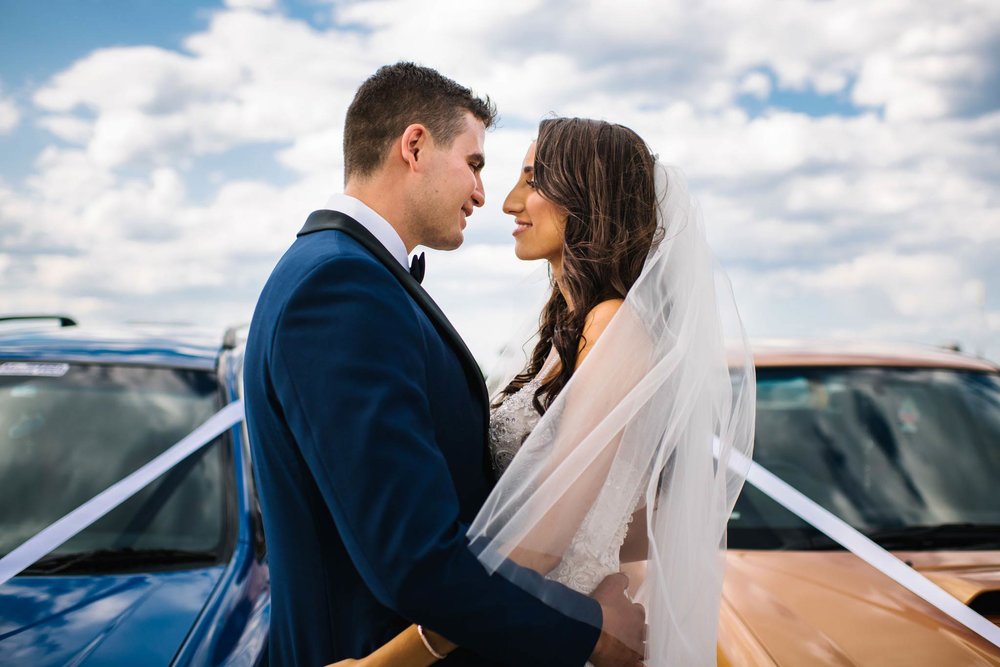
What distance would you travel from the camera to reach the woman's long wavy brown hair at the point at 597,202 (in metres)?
2.21

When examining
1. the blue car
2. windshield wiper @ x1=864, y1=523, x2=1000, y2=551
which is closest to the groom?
the blue car

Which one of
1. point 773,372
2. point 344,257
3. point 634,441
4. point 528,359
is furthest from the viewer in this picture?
point 773,372

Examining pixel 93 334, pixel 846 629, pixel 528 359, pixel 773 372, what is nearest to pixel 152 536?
pixel 93 334

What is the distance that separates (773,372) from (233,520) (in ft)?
7.19

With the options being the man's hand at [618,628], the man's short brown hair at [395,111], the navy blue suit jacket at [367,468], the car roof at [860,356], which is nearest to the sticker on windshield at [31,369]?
the man's short brown hair at [395,111]

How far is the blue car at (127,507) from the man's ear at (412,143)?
4.53 feet

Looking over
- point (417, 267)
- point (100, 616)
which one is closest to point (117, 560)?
point (100, 616)

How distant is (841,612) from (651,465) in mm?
868

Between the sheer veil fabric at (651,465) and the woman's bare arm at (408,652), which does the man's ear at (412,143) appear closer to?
the sheer veil fabric at (651,465)

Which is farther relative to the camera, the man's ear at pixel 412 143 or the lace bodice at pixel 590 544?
the man's ear at pixel 412 143

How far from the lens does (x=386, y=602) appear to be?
1441 millimetres

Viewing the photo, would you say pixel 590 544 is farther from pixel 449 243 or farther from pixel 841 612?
A: pixel 841 612

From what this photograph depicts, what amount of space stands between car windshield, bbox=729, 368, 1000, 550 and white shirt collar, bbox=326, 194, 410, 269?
5.82 ft

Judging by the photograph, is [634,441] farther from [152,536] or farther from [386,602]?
[152,536]
